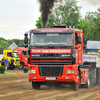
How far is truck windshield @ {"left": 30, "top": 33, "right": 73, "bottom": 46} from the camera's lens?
14.2 meters

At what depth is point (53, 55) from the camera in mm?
14078

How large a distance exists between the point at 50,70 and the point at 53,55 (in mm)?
802

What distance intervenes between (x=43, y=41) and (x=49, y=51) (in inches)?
24.7

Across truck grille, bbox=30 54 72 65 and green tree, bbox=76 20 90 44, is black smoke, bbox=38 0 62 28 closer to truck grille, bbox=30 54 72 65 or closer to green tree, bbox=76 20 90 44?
truck grille, bbox=30 54 72 65

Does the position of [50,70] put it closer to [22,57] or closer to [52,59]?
[52,59]

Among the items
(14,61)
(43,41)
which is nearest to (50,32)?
(43,41)

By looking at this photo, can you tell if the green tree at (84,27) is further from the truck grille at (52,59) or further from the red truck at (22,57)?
the truck grille at (52,59)

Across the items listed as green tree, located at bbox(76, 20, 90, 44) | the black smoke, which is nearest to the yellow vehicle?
the black smoke

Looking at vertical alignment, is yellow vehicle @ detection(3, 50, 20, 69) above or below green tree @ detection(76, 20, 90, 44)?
below


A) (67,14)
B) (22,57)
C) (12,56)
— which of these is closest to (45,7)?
(12,56)

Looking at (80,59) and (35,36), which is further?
(80,59)

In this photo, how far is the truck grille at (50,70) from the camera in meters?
14.2

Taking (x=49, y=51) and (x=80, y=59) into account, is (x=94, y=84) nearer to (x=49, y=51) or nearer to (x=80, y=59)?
(x=80, y=59)

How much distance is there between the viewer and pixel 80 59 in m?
16.2
